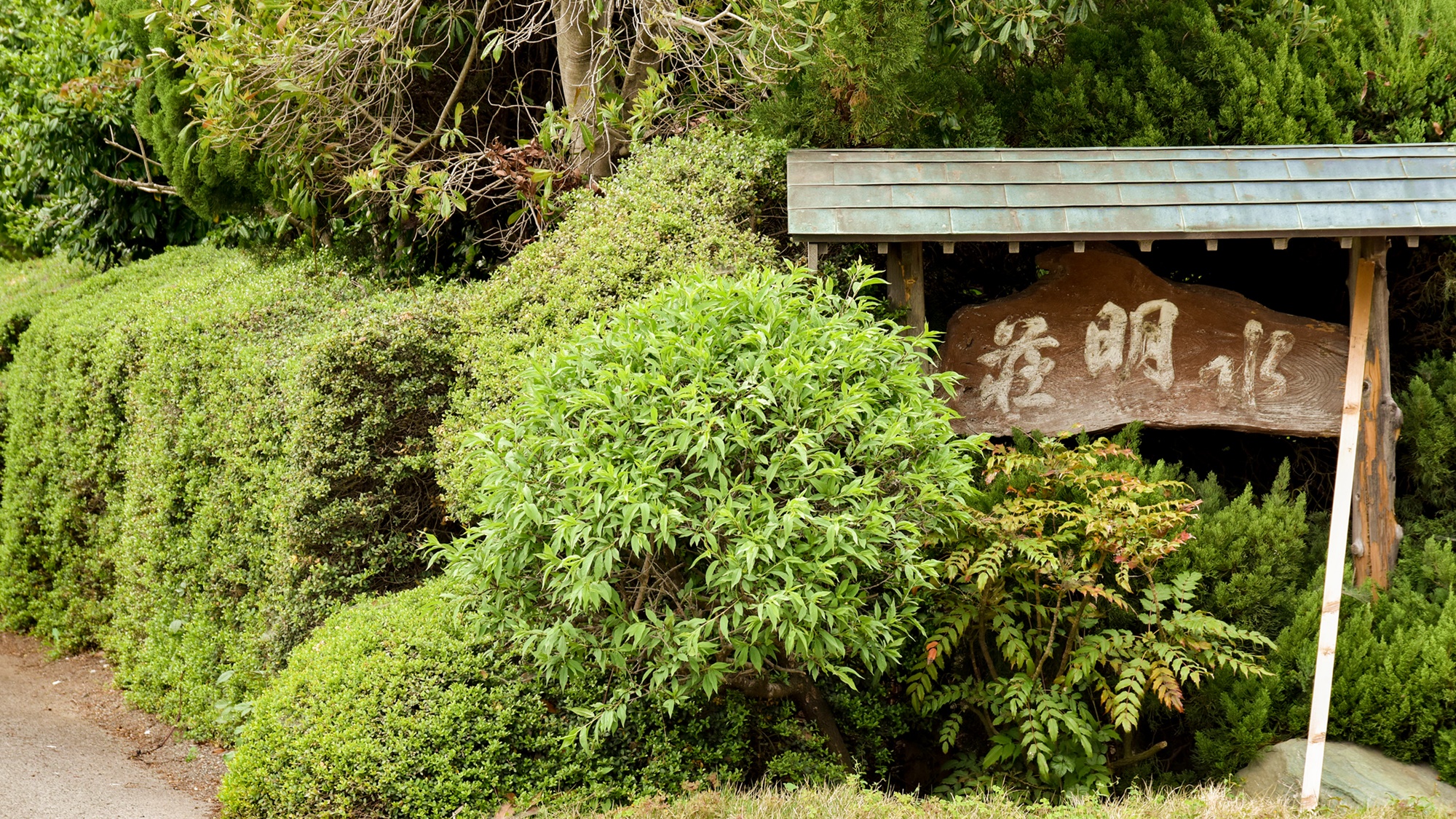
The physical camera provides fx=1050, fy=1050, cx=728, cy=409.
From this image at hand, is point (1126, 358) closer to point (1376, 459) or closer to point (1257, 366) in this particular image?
point (1257, 366)

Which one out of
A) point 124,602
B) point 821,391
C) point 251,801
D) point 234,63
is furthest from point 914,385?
point 124,602

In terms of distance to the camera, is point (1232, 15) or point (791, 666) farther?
point (1232, 15)

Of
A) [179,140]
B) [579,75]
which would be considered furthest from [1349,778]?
[179,140]

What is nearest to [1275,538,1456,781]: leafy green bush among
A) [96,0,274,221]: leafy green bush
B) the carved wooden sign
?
the carved wooden sign

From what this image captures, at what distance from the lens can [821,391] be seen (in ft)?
13.4

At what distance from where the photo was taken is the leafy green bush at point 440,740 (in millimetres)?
4285

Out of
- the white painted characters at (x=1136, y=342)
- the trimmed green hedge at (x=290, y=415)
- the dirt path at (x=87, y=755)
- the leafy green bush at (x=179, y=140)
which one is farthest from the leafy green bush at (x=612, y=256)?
the leafy green bush at (x=179, y=140)

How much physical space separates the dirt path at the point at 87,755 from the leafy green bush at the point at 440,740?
131 cm

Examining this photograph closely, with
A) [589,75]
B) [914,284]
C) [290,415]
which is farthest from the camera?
[589,75]

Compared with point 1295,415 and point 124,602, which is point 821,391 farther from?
point 124,602

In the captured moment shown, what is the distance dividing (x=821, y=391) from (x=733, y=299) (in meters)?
0.61

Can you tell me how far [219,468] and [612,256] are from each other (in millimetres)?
3105

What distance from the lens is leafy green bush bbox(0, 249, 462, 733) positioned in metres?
6.07

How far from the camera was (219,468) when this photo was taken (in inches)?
266
